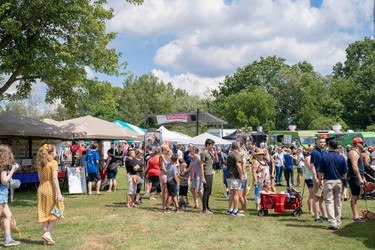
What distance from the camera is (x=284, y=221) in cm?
938

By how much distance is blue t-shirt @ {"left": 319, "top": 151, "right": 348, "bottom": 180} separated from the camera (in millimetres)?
8273

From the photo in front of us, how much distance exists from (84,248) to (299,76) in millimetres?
58418

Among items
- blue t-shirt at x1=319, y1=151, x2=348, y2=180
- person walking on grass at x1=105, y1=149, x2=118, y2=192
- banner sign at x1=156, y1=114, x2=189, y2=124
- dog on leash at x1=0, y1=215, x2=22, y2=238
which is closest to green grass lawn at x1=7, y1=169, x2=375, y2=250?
dog on leash at x1=0, y1=215, x2=22, y2=238

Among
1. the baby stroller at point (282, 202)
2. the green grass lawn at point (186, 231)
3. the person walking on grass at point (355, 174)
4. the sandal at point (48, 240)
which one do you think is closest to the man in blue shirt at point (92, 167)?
the green grass lawn at point (186, 231)

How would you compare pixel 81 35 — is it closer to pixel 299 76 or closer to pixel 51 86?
pixel 51 86

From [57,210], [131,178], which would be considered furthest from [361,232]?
[131,178]

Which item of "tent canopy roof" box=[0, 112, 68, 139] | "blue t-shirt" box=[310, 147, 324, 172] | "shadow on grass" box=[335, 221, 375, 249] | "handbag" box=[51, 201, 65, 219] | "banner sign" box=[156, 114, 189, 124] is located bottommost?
"shadow on grass" box=[335, 221, 375, 249]

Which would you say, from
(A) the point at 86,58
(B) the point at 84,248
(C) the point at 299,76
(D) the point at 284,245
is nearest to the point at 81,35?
(A) the point at 86,58

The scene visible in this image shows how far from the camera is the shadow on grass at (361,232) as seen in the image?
7277 millimetres

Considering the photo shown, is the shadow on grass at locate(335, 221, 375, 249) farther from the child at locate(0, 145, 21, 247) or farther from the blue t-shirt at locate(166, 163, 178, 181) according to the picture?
the child at locate(0, 145, 21, 247)

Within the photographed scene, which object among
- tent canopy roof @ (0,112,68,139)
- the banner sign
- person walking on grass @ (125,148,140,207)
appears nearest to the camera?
person walking on grass @ (125,148,140,207)

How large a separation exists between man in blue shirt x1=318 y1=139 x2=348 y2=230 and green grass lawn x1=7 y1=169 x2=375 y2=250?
27 centimetres

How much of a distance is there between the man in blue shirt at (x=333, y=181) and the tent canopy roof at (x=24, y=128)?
10510 mm

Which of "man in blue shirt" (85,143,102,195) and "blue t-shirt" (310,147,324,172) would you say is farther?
"man in blue shirt" (85,143,102,195)
